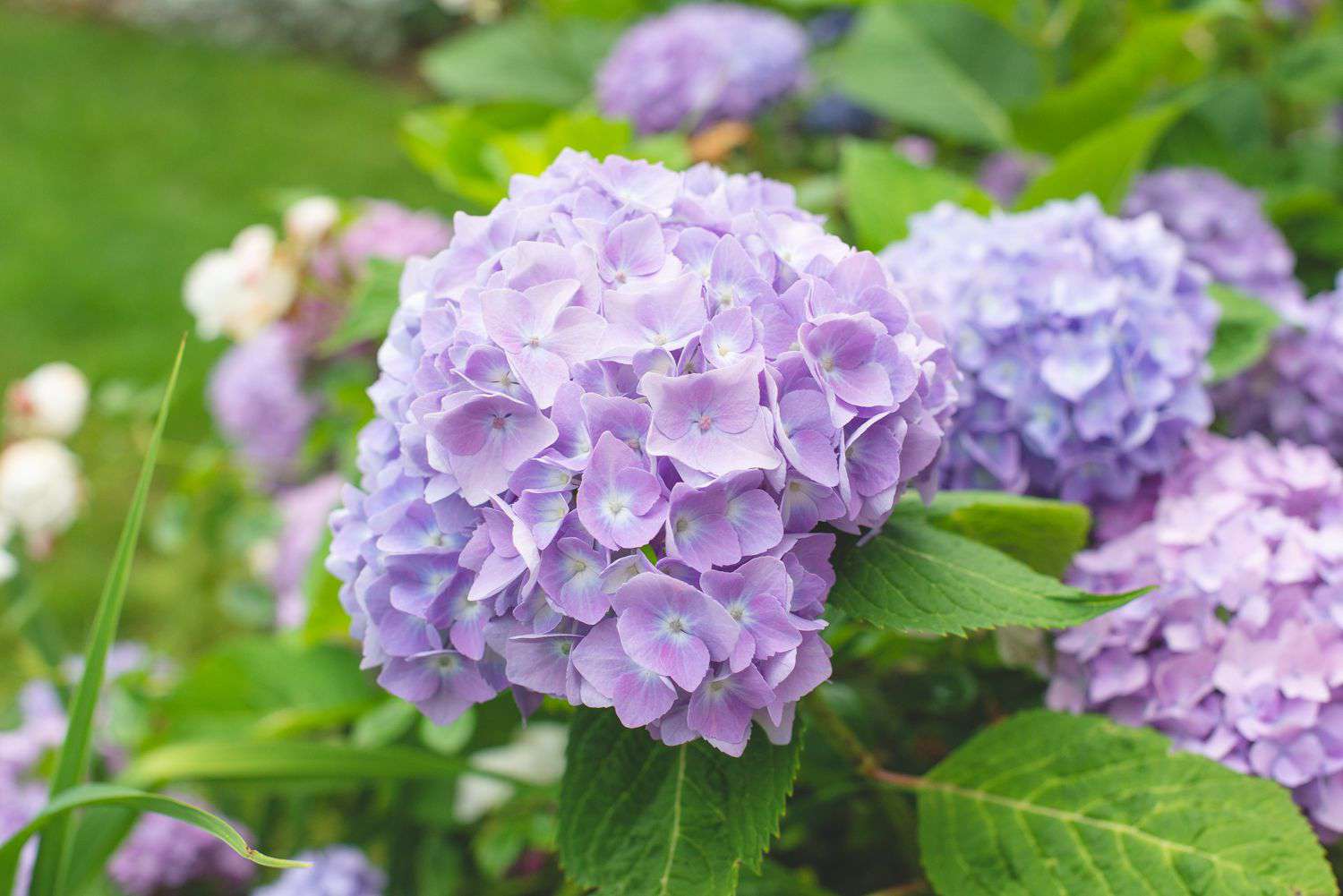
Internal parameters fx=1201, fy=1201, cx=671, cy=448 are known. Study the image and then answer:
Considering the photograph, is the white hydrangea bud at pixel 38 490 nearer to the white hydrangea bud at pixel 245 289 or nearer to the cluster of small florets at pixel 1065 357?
the white hydrangea bud at pixel 245 289

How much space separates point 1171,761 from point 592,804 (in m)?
0.39

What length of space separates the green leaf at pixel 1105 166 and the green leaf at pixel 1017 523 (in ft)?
1.53

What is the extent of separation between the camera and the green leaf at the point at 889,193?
3.86ft

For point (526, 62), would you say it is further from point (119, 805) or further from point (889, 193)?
point (119, 805)

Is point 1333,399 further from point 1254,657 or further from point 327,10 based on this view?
point 327,10

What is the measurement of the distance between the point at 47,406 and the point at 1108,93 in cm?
140

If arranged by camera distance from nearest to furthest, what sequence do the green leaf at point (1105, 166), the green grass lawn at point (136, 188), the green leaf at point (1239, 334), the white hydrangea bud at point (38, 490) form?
1. the green leaf at point (1239, 334)
2. the green leaf at point (1105, 166)
3. the white hydrangea bud at point (38, 490)
4. the green grass lawn at point (136, 188)

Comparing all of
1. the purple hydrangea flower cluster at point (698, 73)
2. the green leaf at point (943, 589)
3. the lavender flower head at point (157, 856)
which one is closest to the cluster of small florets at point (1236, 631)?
the green leaf at point (943, 589)

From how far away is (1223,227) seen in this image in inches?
50.0

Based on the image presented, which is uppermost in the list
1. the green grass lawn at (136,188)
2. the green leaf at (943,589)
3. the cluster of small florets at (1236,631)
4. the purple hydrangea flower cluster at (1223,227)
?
the green leaf at (943,589)

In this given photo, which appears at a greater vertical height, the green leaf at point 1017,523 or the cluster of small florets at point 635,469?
the cluster of small florets at point 635,469

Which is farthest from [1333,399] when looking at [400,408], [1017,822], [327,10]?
[327,10]

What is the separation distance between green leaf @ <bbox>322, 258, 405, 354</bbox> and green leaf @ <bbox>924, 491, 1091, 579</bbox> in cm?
48

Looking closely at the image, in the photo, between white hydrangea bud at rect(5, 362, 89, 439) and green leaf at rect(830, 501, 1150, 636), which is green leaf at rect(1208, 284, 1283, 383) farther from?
white hydrangea bud at rect(5, 362, 89, 439)
